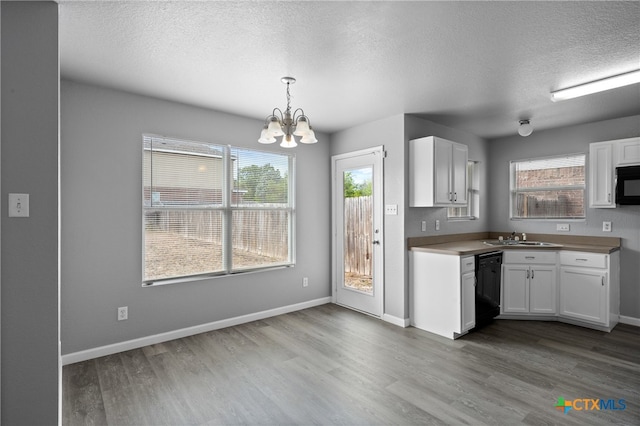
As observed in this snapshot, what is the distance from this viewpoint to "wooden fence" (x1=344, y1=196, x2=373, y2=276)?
4.40 meters

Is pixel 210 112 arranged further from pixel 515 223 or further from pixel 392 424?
pixel 515 223

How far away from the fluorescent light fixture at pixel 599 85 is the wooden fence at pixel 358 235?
88.2 inches

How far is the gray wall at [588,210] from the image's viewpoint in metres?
3.94

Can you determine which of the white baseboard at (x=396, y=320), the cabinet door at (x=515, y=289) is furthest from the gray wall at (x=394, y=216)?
the cabinet door at (x=515, y=289)

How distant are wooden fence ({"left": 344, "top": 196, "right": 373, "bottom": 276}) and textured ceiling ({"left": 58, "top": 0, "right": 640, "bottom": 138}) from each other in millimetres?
1399

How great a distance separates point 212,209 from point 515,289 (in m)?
3.87

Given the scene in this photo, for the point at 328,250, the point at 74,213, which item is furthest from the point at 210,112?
the point at 328,250

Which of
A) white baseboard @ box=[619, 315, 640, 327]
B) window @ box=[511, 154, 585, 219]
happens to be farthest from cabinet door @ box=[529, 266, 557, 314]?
window @ box=[511, 154, 585, 219]

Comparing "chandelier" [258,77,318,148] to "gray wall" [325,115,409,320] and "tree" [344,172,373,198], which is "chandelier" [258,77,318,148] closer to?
"gray wall" [325,115,409,320]

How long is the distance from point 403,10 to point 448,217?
127 inches

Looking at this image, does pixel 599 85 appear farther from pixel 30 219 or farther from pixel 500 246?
pixel 30 219

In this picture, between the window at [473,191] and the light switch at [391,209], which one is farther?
the window at [473,191]

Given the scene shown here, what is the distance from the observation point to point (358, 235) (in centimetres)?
452

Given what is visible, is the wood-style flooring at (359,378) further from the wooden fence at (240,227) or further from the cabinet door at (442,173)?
the cabinet door at (442,173)
